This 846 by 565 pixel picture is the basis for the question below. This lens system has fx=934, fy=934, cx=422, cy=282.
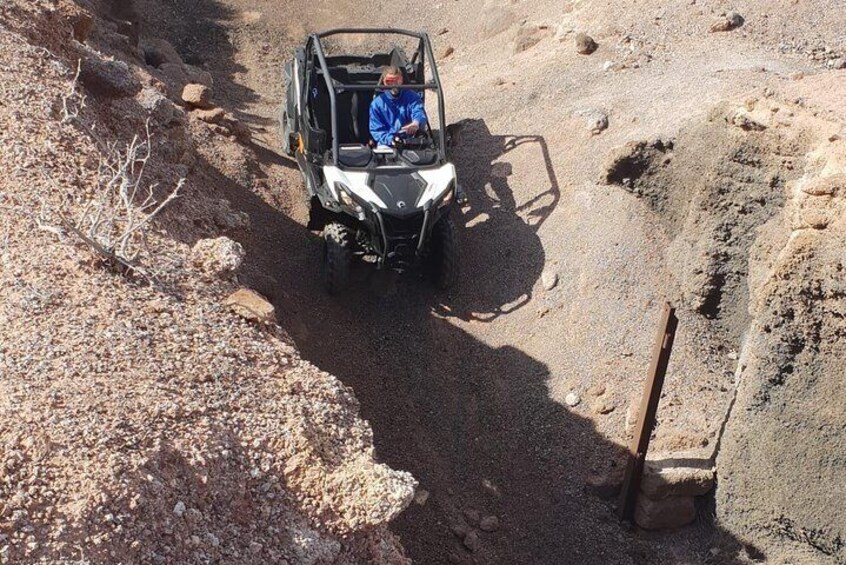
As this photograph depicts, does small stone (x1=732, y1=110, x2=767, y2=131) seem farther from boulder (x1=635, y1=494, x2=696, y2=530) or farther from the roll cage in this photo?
the roll cage

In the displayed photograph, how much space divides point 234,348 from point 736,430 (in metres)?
3.75

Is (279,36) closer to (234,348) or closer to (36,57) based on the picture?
(36,57)

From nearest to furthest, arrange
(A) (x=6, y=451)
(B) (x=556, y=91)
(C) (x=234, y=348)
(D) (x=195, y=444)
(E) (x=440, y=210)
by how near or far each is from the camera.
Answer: (A) (x=6, y=451) → (D) (x=195, y=444) → (C) (x=234, y=348) → (E) (x=440, y=210) → (B) (x=556, y=91)

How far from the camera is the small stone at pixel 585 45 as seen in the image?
1263 cm

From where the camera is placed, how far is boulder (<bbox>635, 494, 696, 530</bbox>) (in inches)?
291

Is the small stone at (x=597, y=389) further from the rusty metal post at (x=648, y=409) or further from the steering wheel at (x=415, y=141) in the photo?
the steering wheel at (x=415, y=141)

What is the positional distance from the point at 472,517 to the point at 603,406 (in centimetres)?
172

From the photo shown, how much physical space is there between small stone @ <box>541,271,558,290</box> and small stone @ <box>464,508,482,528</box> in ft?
9.22

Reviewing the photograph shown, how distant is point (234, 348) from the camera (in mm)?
5582

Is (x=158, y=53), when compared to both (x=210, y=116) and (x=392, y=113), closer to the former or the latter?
(x=210, y=116)

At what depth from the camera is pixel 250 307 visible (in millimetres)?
6070

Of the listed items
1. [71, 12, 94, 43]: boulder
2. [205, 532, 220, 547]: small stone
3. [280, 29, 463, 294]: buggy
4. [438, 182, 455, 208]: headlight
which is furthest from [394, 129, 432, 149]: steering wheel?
[205, 532, 220, 547]: small stone

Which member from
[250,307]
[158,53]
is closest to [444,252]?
[250,307]

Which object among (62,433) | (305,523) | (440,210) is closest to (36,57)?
(440,210)
